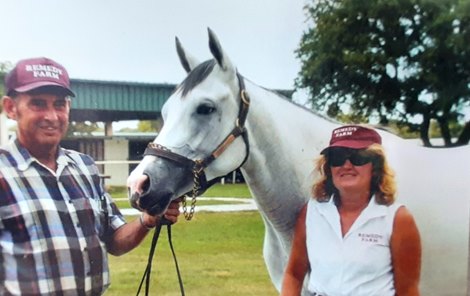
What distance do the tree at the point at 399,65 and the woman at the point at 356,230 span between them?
0.16 m

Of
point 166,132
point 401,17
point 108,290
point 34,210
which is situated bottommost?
point 108,290

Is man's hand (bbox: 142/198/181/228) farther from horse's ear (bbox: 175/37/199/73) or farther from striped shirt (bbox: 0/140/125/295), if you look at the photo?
horse's ear (bbox: 175/37/199/73)

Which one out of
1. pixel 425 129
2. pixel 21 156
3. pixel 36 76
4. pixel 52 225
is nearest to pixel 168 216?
pixel 52 225

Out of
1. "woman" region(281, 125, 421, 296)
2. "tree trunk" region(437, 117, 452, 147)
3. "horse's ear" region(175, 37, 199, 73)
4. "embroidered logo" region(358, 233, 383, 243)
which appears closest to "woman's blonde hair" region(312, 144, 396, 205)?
"woman" region(281, 125, 421, 296)

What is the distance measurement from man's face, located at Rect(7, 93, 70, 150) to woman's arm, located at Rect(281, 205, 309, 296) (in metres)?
0.84

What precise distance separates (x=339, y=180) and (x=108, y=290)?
87 cm

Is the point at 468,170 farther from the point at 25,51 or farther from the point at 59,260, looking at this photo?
the point at 25,51

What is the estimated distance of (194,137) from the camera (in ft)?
5.65

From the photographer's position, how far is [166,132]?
66.9 inches

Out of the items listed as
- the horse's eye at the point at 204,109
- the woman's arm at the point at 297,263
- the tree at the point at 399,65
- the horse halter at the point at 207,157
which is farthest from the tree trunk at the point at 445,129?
the horse's eye at the point at 204,109

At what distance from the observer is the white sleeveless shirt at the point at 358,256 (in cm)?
177

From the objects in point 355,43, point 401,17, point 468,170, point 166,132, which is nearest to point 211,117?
point 166,132

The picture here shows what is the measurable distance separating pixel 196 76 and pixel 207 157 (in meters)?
0.25

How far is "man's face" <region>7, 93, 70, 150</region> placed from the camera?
70.0 inches
